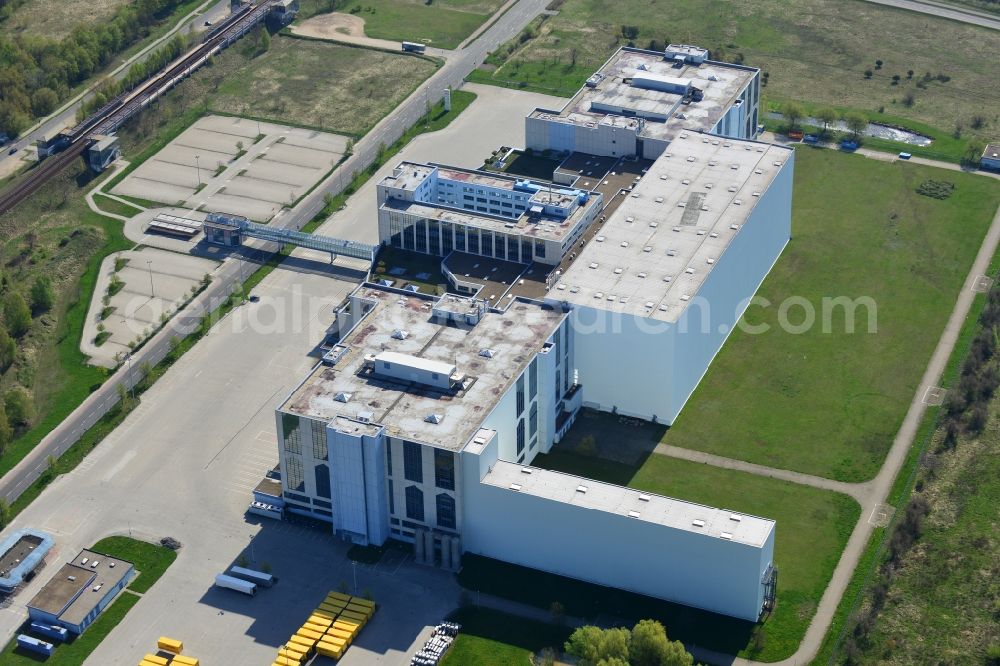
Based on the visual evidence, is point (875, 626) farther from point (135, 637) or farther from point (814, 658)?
point (135, 637)

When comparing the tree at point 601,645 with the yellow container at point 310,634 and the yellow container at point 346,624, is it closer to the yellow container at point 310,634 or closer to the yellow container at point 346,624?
the yellow container at point 346,624

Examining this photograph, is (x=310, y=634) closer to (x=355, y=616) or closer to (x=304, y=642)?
(x=304, y=642)

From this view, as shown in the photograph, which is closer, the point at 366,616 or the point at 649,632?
the point at 649,632

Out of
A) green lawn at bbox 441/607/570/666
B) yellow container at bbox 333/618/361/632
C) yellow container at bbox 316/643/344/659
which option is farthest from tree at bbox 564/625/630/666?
yellow container at bbox 316/643/344/659

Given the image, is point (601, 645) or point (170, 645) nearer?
point (601, 645)

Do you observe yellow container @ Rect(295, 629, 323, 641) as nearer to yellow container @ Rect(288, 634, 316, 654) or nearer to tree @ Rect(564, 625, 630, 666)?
yellow container @ Rect(288, 634, 316, 654)

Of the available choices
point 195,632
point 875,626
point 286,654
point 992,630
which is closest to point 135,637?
point 195,632

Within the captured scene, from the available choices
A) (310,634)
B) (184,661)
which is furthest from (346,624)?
(184,661)

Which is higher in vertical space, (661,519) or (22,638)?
(661,519)
